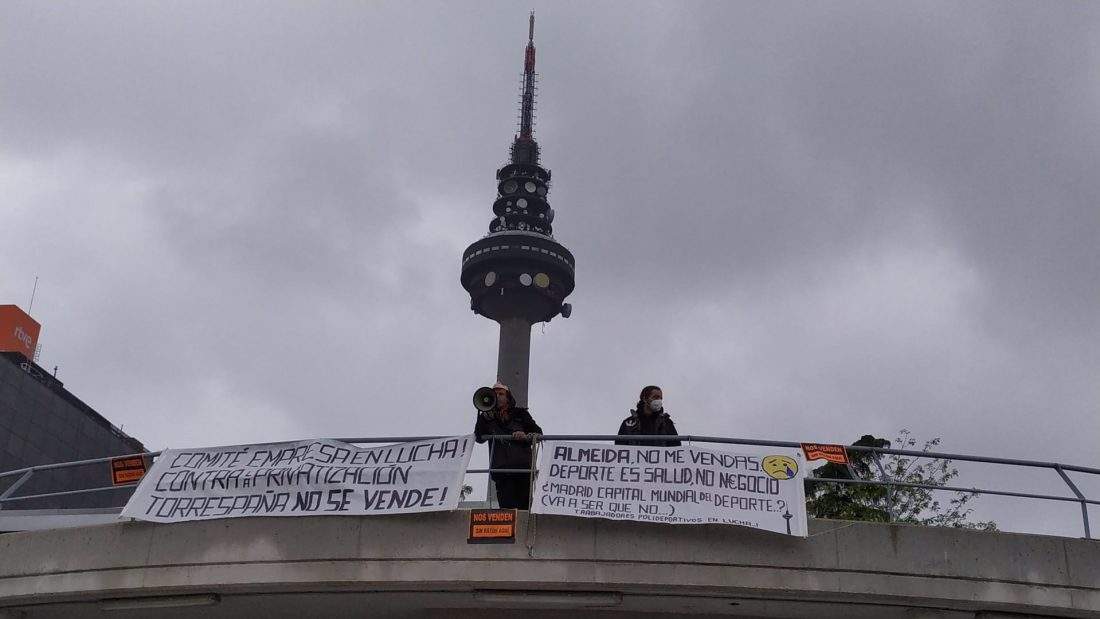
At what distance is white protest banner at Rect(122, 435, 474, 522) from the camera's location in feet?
40.9

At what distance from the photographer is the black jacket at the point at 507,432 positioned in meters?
12.8

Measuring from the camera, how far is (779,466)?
40.6ft

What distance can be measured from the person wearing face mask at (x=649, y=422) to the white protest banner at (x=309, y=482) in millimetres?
1740

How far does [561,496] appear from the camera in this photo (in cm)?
Answer: 1216

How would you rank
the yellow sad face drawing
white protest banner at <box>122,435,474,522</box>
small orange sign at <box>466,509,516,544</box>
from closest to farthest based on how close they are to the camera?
small orange sign at <box>466,509,516,544</box>, the yellow sad face drawing, white protest banner at <box>122,435,474,522</box>

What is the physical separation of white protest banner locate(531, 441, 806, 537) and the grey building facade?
27.1m

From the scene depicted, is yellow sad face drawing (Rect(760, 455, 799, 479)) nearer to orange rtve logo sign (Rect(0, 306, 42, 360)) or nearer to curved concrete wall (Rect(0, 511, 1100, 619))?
curved concrete wall (Rect(0, 511, 1100, 619))

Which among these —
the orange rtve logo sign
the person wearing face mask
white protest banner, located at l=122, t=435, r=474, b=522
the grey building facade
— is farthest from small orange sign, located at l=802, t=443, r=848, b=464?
the orange rtve logo sign

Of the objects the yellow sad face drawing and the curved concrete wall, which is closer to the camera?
the curved concrete wall

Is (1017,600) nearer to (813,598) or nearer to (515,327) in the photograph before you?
(813,598)

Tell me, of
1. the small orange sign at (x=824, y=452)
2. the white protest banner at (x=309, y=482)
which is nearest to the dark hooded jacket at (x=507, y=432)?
the white protest banner at (x=309, y=482)

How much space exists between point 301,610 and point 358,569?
70.8 inches

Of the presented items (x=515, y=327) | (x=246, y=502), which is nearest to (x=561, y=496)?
(x=246, y=502)

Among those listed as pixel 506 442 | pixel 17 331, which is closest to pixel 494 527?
pixel 506 442
